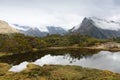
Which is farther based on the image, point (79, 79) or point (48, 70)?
point (48, 70)

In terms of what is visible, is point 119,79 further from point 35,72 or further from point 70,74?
point 35,72

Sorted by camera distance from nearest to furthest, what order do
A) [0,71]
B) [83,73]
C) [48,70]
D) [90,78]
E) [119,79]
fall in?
[119,79] → [90,78] → [83,73] → [48,70] → [0,71]

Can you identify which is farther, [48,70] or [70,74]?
[48,70]

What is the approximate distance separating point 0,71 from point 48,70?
20.7m

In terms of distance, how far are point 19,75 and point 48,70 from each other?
33.6ft

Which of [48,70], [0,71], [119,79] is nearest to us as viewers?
[119,79]

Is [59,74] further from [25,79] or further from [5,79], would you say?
[5,79]

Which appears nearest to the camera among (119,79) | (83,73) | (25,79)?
(119,79)

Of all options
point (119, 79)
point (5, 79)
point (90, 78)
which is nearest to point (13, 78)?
point (5, 79)

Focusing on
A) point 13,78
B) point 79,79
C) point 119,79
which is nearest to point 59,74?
point 79,79

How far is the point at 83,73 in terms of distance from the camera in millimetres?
79312

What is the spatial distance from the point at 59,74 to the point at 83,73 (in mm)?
7620

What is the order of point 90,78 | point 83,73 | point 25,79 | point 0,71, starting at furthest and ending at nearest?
point 0,71
point 83,73
point 25,79
point 90,78

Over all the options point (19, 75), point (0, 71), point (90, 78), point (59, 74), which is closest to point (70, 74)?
point (59, 74)
